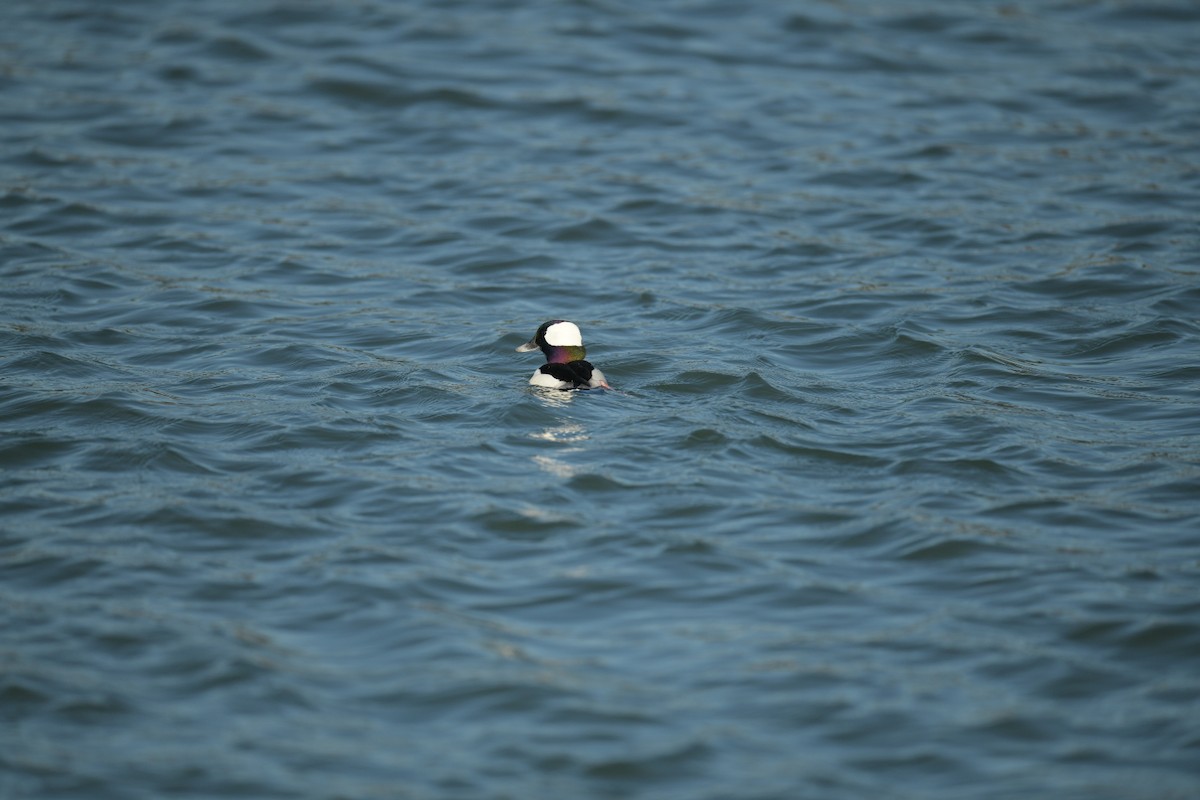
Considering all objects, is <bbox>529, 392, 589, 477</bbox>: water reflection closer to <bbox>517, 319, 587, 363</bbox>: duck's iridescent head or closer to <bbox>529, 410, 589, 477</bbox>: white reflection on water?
<bbox>529, 410, 589, 477</bbox>: white reflection on water

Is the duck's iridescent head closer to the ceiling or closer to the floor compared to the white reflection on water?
closer to the ceiling

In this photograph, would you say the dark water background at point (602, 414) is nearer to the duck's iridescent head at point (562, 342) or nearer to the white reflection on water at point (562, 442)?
the white reflection on water at point (562, 442)

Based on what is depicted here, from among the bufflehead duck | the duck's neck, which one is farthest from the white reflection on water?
the duck's neck

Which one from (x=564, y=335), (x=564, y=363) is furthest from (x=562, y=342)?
(x=564, y=363)

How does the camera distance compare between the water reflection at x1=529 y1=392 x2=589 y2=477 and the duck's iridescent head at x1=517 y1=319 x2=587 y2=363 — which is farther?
the duck's iridescent head at x1=517 y1=319 x2=587 y2=363

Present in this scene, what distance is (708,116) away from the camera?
1720 cm

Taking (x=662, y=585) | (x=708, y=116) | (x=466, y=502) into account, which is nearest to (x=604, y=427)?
(x=466, y=502)

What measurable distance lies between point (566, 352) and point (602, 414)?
0.55 m

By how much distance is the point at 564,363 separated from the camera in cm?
1019

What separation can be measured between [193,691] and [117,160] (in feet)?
34.2

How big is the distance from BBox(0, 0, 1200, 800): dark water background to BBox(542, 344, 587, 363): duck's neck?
1.04 ft

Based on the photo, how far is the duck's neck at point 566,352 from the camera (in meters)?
10.2

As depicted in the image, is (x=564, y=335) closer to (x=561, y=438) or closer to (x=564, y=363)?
(x=564, y=363)

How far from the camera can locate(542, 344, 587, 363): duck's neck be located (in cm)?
1023
